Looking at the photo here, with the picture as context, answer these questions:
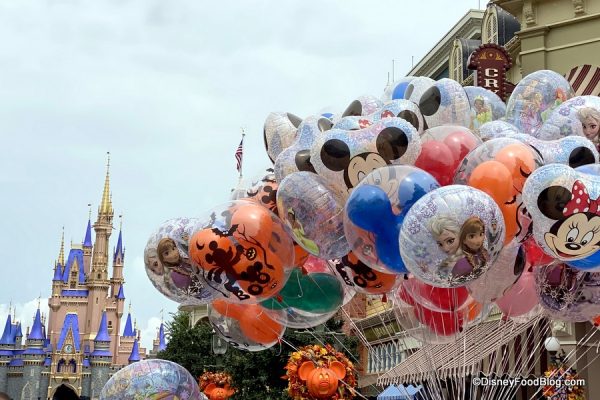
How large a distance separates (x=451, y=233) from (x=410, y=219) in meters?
0.36

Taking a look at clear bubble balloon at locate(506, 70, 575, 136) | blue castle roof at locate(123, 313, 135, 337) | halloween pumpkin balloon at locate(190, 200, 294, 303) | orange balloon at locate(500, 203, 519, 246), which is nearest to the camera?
orange balloon at locate(500, 203, 519, 246)

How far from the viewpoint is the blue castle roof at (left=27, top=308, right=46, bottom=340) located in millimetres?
94312

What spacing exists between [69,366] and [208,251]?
8879 centimetres

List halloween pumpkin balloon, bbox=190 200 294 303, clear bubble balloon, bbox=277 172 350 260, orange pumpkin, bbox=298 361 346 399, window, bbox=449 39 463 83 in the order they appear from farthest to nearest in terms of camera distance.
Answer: window, bbox=449 39 463 83, orange pumpkin, bbox=298 361 346 399, halloween pumpkin balloon, bbox=190 200 294 303, clear bubble balloon, bbox=277 172 350 260

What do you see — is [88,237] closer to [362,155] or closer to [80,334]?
[80,334]

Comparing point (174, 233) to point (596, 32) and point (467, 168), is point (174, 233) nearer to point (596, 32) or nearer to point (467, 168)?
point (467, 168)

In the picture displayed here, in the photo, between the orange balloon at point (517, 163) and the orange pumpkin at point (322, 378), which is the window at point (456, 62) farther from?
the orange balloon at point (517, 163)

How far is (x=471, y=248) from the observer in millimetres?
7246

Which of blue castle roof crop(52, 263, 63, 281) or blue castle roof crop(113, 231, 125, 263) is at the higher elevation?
blue castle roof crop(113, 231, 125, 263)

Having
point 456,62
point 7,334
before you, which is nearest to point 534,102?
point 456,62

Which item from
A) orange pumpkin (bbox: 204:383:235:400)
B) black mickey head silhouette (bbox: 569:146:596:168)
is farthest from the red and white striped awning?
orange pumpkin (bbox: 204:383:235:400)

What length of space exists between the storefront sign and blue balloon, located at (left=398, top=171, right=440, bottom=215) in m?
13.4

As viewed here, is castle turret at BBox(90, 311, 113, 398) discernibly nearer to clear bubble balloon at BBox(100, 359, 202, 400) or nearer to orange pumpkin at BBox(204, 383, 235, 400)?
orange pumpkin at BBox(204, 383, 235, 400)

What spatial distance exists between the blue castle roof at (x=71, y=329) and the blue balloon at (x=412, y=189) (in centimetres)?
9009
